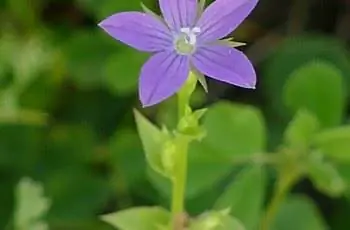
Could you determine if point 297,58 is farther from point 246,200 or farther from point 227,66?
point 227,66

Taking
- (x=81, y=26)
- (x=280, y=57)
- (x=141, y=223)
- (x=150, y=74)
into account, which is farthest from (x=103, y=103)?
(x=150, y=74)

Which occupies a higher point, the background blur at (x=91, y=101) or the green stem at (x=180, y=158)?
the background blur at (x=91, y=101)

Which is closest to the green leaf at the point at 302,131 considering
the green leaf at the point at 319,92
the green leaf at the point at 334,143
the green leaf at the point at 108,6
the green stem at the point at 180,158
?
the green leaf at the point at 334,143

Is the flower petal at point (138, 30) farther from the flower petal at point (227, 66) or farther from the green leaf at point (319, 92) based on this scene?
the green leaf at point (319, 92)

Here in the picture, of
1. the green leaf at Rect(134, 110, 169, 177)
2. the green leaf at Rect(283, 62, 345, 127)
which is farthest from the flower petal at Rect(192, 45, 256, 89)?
the green leaf at Rect(283, 62, 345, 127)

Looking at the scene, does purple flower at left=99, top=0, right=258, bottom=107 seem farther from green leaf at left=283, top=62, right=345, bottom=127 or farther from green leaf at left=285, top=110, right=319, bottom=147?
green leaf at left=283, top=62, right=345, bottom=127

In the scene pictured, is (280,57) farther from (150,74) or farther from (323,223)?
(150,74)
